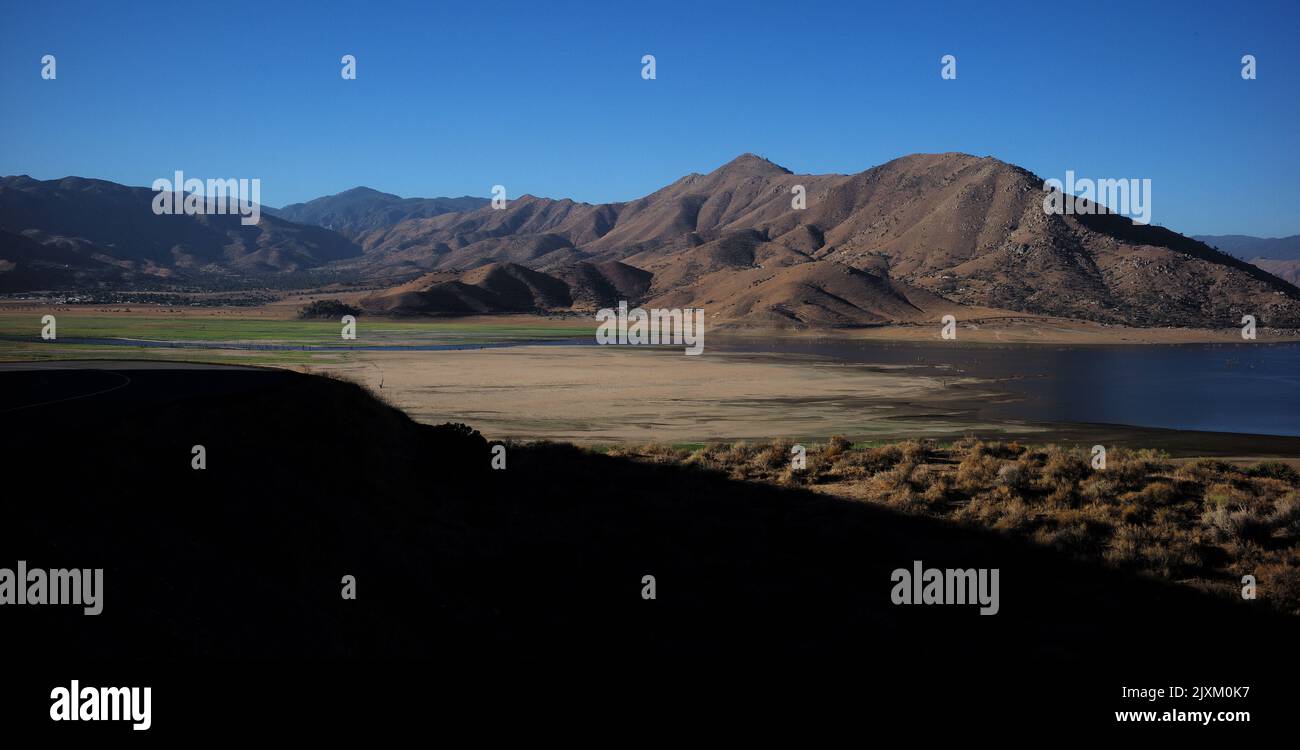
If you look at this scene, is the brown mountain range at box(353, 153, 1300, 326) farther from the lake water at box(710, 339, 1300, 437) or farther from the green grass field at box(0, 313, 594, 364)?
the lake water at box(710, 339, 1300, 437)

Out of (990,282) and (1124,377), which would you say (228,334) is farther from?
(990,282)

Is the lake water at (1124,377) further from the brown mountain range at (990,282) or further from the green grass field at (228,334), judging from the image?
the brown mountain range at (990,282)

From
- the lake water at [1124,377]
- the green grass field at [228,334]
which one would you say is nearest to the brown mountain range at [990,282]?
the green grass field at [228,334]

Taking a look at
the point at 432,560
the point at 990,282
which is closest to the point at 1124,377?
the point at 432,560
